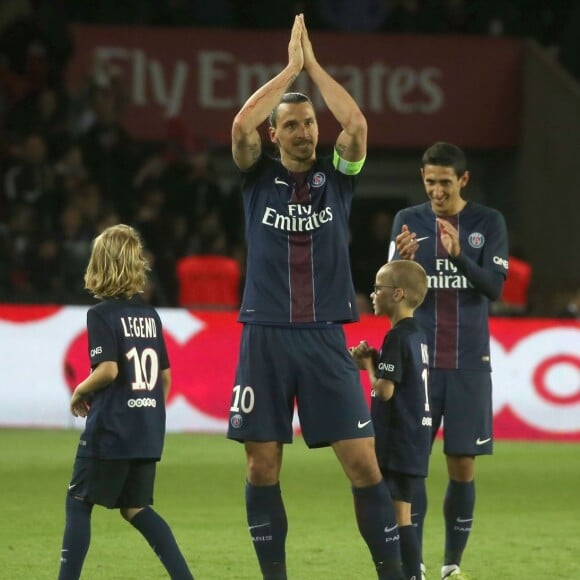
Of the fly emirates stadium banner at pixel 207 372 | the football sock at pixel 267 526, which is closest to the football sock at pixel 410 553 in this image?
the football sock at pixel 267 526

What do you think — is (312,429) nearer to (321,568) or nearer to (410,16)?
(321,568)

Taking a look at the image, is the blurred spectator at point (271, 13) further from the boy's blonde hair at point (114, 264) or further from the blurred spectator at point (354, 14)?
the boy's blonde hair at point (114, 264)

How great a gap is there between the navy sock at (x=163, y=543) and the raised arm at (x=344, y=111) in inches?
66.2

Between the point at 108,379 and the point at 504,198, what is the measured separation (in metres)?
14.9

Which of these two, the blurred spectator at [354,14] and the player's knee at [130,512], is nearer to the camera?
the player's knee at [130,512]

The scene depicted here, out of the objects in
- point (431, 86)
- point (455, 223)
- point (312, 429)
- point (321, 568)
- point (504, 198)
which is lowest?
point (321, 568)

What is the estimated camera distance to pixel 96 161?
16969mm

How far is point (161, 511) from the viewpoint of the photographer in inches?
366

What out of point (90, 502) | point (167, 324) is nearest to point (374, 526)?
point (90, 502)

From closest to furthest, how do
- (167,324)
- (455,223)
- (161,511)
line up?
(455,223)
(161,511)
(167,324)

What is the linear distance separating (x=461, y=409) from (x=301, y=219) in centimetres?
152

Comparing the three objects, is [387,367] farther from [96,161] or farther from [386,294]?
[96,161]

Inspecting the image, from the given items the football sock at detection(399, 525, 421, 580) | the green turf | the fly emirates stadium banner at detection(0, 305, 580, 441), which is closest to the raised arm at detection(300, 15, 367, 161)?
the football sock at detection(399, 525, 421, 580)

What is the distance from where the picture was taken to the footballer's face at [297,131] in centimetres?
626
